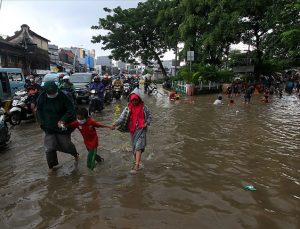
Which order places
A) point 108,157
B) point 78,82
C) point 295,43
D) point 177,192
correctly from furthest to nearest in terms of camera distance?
1. point 78,82
2. point 295,43
3. point 108,157
4. point 177,192

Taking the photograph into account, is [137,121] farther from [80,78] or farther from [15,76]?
[80,78]

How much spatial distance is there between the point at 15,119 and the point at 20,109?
393mm

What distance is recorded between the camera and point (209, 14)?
96.8 ft

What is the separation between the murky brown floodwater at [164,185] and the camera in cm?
456

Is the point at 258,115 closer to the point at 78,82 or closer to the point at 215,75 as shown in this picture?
the point at 78,82

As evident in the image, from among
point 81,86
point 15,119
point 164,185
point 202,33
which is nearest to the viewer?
point 164,185

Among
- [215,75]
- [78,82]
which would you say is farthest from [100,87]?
[215,75]

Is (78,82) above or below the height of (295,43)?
below

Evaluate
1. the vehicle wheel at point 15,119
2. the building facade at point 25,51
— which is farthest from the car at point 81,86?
the building facade at point 25,51

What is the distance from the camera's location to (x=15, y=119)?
1280 centimetres

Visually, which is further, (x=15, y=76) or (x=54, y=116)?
(x=15, y=76)

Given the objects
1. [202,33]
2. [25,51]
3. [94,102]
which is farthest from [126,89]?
[25,51]

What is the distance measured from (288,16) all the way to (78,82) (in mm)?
11093

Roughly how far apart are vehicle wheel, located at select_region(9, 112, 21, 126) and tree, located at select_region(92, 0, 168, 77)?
2733cm
